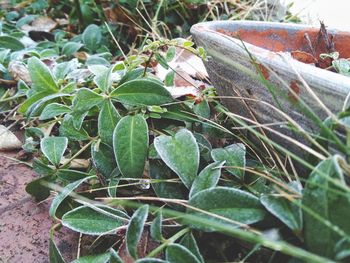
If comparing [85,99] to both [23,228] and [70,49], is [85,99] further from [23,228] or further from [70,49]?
[70,49]

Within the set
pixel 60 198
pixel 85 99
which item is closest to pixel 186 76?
pixel 85 99

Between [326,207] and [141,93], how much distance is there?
1.21ft

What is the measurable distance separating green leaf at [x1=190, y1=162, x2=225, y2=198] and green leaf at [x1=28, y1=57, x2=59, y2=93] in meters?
0.41

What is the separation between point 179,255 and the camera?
485mm

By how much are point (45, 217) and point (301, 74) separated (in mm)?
448

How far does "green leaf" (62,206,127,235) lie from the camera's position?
1.89 ft

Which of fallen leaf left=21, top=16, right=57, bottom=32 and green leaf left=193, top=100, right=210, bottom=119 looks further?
fallen leaf left=21, top=16, right=57, bottom=32

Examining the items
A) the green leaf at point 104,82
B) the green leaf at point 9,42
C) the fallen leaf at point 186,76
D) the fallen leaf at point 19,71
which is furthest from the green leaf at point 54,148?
the green leaf at point 9,42

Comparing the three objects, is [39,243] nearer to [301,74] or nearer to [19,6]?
[301,74]

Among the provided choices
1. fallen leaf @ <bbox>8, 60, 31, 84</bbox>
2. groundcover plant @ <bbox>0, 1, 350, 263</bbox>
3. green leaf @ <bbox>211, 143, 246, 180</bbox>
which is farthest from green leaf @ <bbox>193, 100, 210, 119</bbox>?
fallen leaf @ <bbox>8, 60, 31, 84</bbox>

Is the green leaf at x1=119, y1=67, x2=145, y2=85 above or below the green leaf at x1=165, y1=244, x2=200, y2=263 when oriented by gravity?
above

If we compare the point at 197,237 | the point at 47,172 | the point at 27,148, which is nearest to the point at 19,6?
the point at 27,148

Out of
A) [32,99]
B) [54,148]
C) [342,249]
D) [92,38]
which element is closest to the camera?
[342,249]

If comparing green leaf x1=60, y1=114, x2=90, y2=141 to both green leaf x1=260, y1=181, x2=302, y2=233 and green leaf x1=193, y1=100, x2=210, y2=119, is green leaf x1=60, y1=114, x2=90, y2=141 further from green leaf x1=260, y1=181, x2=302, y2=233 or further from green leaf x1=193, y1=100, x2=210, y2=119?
green leaf x1=260, y1=181, x2=302, y2=233
